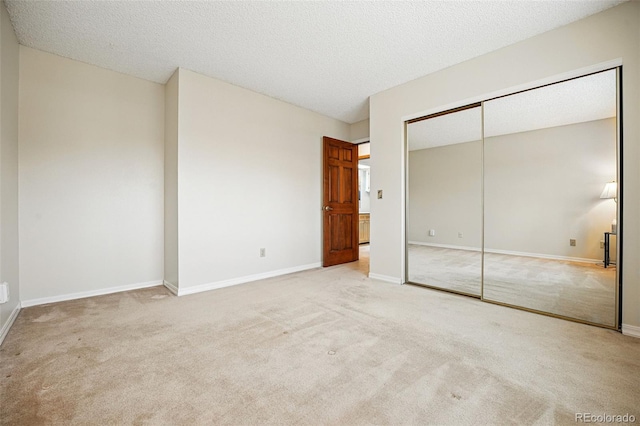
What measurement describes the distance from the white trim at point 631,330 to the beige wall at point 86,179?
4.66m

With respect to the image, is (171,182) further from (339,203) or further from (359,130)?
(359,130)

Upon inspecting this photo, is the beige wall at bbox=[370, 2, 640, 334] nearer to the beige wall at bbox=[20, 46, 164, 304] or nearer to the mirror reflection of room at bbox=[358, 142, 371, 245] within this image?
the beige wall at bbox=[20, 46, 164, 304]

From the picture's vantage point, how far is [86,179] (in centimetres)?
308

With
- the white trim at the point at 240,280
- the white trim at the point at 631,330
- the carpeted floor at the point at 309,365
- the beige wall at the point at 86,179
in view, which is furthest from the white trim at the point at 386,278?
the beige wall at the point at 86,179

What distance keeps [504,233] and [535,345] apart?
1.58 m

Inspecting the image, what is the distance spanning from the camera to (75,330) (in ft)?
7.34

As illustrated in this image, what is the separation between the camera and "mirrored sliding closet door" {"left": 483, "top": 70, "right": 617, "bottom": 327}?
2.48 m

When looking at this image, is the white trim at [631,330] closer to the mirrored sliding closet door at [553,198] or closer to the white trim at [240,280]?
the mirrored sliding closet door at [553,198]

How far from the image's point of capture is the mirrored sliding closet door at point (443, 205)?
3.46 meters

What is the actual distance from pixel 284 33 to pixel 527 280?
367 centimetres

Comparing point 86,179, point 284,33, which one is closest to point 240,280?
point 86,179

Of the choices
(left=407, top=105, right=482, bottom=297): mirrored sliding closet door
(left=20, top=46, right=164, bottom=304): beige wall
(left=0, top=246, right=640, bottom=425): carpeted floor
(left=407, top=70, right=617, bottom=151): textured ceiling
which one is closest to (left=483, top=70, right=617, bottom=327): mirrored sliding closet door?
(left=407, top=70, right=617, bottom=151): textured ceiling

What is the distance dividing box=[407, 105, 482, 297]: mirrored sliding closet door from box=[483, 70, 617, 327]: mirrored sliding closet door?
0.93 ft

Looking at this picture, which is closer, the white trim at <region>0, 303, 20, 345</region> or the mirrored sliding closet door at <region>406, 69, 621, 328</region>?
the white trim at <region>0, 303, 20, 345</region>
